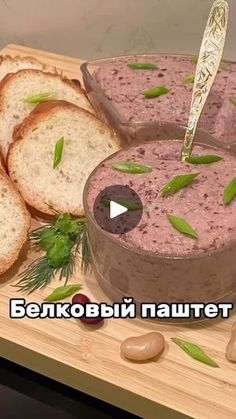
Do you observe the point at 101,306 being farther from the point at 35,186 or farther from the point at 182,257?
the point at 35,186

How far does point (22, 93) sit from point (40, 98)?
70 millimetres

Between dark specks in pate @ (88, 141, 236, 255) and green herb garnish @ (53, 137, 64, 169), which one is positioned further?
green herb garnish @ (53, 137, 64, 169)

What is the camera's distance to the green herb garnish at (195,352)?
1372mm

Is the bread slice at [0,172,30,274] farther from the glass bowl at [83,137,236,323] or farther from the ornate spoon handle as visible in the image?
the ornate spoon handle

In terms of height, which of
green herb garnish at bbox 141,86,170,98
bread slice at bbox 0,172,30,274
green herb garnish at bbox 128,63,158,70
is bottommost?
bread slice at bbox 0,172,30,274

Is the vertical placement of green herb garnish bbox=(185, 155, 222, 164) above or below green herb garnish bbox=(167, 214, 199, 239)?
above

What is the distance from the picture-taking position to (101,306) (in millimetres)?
1515

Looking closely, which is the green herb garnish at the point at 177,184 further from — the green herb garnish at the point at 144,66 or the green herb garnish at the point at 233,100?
the green herb garnish at the point at 144,66

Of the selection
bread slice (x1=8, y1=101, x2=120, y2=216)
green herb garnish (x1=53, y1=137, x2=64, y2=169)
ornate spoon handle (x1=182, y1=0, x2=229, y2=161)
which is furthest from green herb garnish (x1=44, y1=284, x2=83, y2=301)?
ornate spoon handle (x1=182, y1=0, x2=229, y2=161)

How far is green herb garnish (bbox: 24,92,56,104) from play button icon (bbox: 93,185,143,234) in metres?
0.53

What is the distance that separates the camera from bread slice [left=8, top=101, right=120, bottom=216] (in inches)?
69.2

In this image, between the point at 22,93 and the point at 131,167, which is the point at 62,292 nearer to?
the point at 131,167

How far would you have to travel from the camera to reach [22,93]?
1938 mm

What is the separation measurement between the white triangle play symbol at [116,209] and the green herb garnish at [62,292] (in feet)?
0.74
